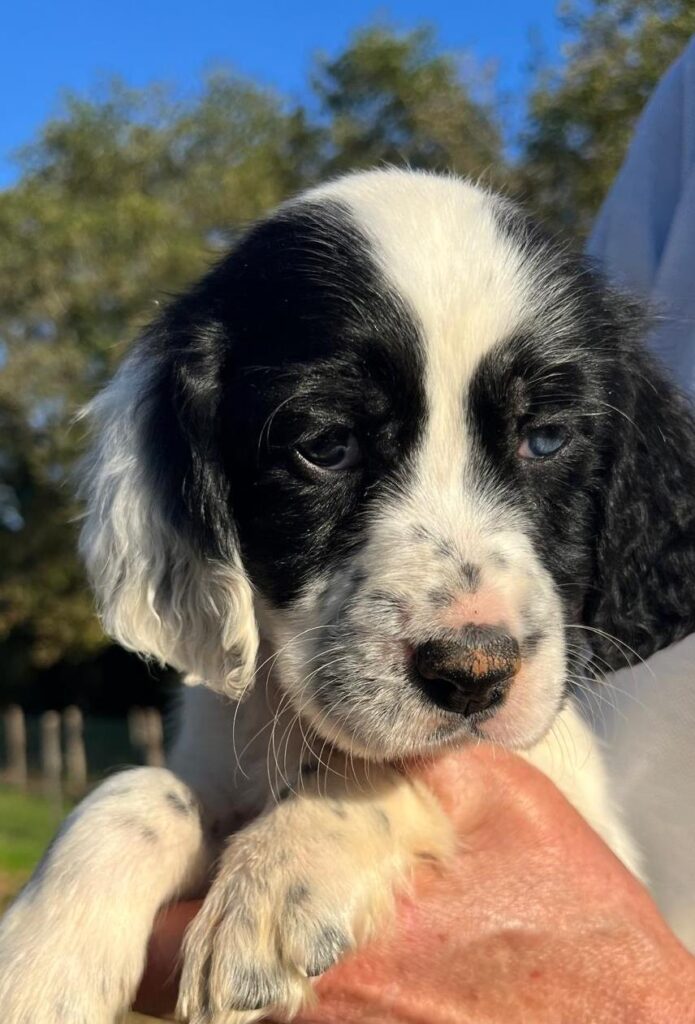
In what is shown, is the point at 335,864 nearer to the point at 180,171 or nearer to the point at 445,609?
the point at 445,609

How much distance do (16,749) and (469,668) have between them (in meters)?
23.4

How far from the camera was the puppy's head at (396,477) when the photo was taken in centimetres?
244

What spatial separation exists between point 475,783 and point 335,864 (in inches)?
17.8

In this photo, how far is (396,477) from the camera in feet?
8.39

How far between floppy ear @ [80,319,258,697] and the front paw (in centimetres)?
51

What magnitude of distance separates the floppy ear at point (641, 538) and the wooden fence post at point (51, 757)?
1819 centimetres

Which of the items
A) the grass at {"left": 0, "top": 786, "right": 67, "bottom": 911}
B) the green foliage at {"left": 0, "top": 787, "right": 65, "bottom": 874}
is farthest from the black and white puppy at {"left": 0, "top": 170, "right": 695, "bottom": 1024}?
the green foliage at {"left": 0, "top": 787, "right": 65, "bottom": 874}

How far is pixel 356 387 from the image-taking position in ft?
8.45

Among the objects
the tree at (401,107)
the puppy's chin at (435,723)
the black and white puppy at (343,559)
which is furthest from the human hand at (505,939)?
the tree at (401,107)

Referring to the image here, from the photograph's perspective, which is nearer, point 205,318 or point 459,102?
point 205,318

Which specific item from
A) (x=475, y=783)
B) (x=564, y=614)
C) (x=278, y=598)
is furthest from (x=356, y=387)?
(x=475, y=783)

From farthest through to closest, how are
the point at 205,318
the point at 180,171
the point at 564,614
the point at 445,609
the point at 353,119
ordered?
the point at 180,171, the point at 353,119, the point at 205,318, the point at 564,614, the point at 445,609

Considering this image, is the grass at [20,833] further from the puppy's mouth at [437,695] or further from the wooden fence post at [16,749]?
the puppy's mouth at [437,695]

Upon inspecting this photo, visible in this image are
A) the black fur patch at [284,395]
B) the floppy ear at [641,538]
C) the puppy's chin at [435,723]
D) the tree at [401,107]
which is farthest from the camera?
the tree at [401,107]
